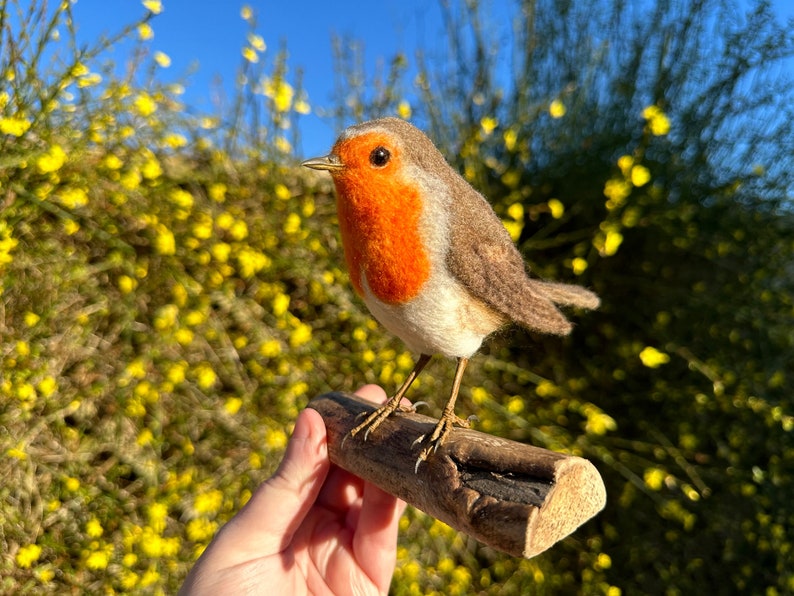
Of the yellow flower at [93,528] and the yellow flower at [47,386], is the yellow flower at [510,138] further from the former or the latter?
the yellow flower at [93,528]

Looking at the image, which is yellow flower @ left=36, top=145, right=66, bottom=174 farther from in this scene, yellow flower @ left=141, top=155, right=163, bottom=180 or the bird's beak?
the bird's beak

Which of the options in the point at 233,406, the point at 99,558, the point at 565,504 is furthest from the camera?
the point at 233,406

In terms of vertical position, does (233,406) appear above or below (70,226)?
below

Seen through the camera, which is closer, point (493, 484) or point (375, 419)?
point (493, 484)

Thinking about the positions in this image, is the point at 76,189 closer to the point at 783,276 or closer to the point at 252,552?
the point at 252,552

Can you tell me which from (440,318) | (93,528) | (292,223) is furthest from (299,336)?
(440,318)

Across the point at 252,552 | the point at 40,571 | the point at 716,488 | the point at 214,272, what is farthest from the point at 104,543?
the point at 716,488

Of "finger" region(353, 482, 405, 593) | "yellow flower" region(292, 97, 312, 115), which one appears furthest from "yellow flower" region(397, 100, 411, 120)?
"finger" region(353, 482, 405, 593)

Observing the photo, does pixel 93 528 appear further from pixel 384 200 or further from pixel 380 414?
pixel 384 200

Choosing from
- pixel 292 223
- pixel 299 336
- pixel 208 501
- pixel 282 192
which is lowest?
pixel 208 501
